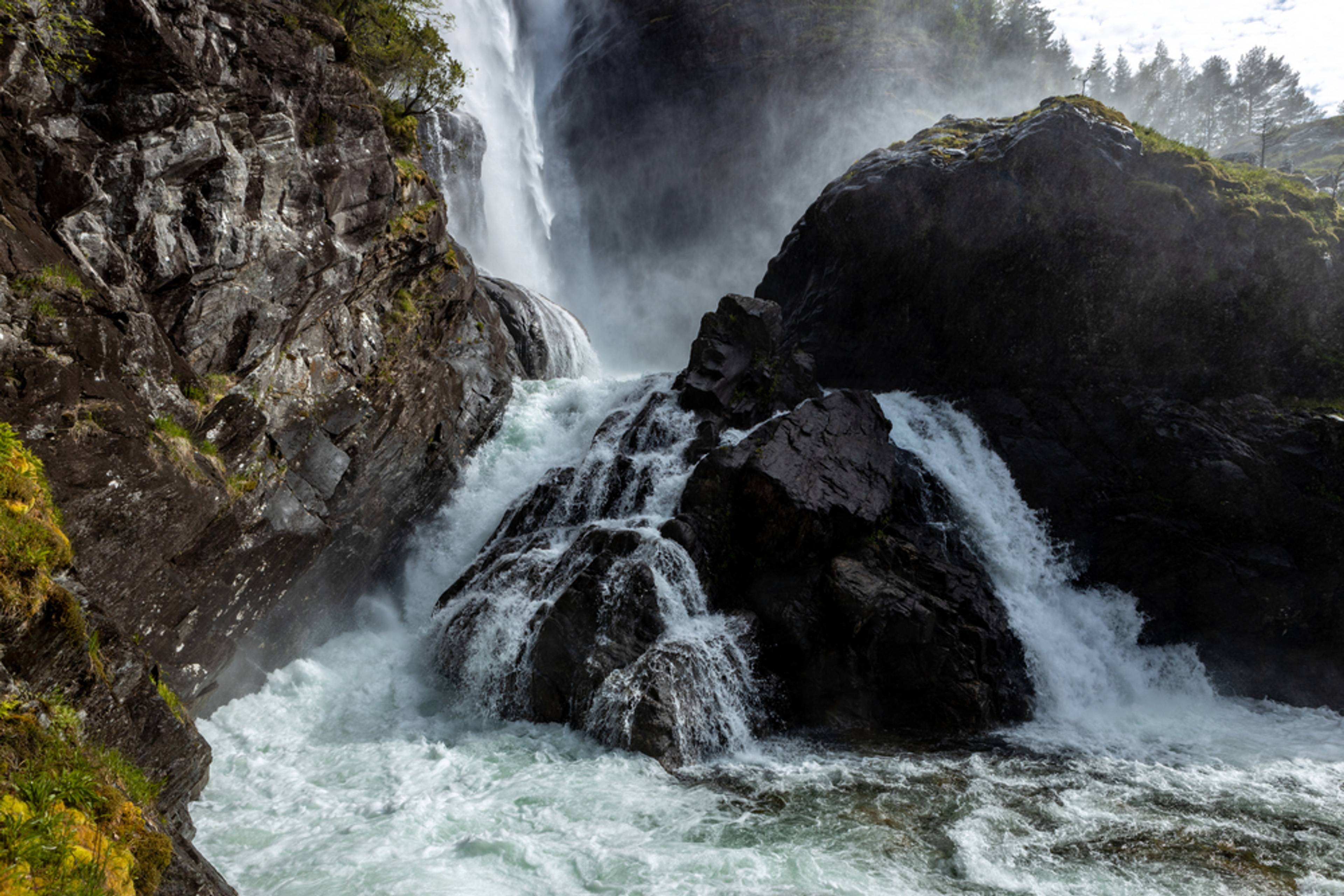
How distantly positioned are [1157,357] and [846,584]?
41.2 ft

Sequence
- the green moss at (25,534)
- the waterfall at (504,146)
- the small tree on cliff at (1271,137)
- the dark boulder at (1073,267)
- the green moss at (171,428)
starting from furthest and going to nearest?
the small tree on cliff at (1271,137), the waterfall at (504,146), the dark boulder at (1073,267), the green moss at (171,428), the green moss at (25,534)

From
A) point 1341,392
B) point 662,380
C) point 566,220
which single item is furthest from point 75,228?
point 566,220

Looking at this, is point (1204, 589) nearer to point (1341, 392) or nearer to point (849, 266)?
point (1341, 392)

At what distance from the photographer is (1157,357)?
18797 mm

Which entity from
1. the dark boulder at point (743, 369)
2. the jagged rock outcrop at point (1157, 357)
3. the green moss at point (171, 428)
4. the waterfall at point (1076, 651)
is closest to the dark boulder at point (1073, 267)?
the jagged rock outcrop at point (1157, 357)

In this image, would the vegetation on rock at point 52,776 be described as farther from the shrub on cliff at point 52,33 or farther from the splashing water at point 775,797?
the shrub on cliff at point 52,33

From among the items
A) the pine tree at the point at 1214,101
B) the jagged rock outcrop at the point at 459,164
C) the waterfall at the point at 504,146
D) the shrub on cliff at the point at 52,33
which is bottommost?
the shrub on cliff at the point at 52,33

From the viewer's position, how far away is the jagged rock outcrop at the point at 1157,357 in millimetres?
16406

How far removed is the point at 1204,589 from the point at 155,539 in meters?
22.8

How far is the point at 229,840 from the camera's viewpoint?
28.2 feet

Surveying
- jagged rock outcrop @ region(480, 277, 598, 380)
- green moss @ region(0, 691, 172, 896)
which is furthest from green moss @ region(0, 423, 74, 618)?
jagged rock outcrop @ region(480, 277, 598, 380)

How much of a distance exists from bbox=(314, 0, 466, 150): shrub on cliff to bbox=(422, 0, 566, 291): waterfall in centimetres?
1463

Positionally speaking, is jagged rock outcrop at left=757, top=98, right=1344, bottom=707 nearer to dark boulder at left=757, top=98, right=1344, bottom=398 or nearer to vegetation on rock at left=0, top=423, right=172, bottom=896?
dark boulder at left=757, top=98, right=1344, bottom=398

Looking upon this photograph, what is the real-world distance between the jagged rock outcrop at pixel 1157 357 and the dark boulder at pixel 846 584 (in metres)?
5.43
